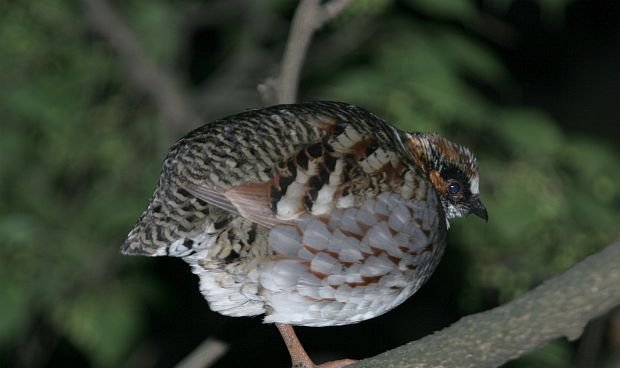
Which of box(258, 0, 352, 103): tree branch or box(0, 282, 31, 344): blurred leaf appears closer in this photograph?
box(258, 0, 352, 103): tree branch

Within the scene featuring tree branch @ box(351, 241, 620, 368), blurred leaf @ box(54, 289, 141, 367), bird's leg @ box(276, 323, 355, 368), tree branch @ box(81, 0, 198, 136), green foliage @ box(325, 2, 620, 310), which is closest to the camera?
tree branch @ box(351, 241, 620, 368)

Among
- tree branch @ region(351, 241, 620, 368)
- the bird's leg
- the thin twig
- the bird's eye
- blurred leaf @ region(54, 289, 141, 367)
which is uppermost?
the bird's eye

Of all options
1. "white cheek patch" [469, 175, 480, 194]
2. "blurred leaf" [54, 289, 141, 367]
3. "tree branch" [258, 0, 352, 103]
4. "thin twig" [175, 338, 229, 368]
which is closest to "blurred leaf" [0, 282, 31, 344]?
"blurred leaf" [54, 289, 141, 367]

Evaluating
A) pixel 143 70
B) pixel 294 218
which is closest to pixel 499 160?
pixel 143 70

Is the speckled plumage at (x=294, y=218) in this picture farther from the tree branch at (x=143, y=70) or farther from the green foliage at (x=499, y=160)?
the tree branch at (x=143, y=70)

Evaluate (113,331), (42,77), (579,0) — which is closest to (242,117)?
(113,331)

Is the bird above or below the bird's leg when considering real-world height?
above

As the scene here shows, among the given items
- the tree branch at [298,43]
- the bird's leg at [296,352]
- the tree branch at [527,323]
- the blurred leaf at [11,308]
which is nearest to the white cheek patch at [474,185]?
the tree branch at [298,43]

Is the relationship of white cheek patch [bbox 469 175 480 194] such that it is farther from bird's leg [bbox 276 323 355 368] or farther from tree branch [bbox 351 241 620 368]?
tree branch [bbox 351 241 620 368]
